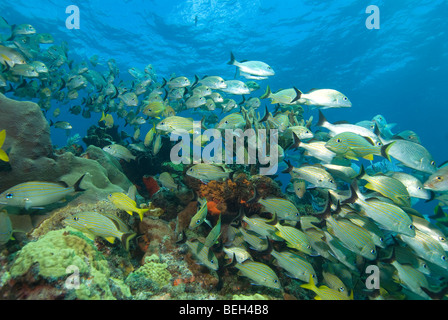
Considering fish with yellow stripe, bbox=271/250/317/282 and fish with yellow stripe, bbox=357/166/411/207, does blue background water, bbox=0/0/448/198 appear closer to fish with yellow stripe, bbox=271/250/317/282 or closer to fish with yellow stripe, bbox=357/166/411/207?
fish with yellow stripe, bbox=357/166/411/207

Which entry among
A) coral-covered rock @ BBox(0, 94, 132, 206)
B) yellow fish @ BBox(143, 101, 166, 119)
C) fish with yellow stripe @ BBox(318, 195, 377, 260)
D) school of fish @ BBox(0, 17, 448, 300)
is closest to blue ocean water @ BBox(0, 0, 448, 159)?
yellow fish @ BBox(143, 101, 166, 119)

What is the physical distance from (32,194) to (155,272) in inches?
84.8

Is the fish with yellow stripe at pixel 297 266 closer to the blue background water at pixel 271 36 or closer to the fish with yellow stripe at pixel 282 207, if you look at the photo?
the fish with yellow stripe at pixel 282 207

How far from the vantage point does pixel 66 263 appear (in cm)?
230

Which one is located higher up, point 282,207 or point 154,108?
point 154,108

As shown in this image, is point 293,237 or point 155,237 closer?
point 293,237

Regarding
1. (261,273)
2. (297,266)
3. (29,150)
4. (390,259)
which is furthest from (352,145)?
(29,150)

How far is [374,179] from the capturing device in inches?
142

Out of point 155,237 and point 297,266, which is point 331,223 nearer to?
point 297,266

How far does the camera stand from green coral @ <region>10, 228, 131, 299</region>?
7.18 feet

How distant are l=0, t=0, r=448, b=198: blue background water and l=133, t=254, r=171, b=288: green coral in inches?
970

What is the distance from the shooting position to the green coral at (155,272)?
11.5 feet

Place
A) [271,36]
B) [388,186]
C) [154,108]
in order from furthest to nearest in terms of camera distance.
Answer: [271,36], [154,108], [388,186]
